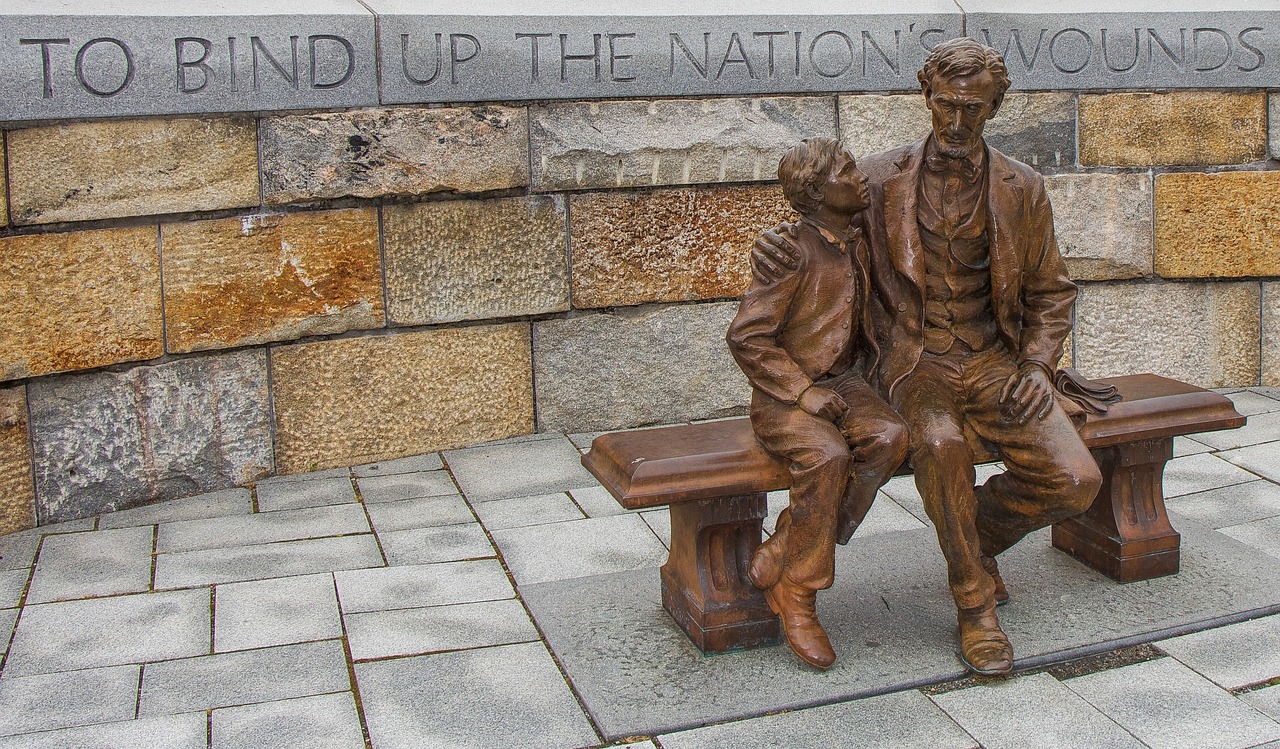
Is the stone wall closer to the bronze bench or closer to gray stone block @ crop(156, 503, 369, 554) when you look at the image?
gray stone block @ crop(156, 503, 369, 554)

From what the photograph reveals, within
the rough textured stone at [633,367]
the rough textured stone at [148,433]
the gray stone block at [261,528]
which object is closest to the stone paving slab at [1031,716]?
the gray stone block at [261,528]

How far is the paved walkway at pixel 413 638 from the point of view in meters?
3.38

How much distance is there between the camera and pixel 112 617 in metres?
4.18

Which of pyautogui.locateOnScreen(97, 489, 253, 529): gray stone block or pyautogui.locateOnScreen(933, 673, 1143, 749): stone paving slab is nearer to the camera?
pyautogui.locateOnScreen(933, 673, 1143, 749): stone paving slab

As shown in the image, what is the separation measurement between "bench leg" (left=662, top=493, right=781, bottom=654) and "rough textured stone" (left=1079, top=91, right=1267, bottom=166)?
3.39m

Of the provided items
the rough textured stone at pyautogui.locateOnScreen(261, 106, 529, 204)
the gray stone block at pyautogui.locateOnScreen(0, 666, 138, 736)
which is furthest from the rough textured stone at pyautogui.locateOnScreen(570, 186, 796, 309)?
the gray stone block at pyautogui.locateOnScreen(0, 666, 138, 736)

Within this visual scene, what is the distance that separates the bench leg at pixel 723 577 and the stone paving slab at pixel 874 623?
60 mm

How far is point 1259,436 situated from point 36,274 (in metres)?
4.93

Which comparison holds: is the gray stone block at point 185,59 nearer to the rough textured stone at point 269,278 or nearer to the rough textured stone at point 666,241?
the rough textured stone at point 269,278

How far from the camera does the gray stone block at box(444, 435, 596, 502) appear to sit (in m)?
5.39

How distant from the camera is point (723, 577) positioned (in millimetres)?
3832

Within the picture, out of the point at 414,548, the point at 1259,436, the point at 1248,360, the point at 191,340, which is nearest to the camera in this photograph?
the point at 414,548

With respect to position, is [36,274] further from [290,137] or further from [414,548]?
[414,548]

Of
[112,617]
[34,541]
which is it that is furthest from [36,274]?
[112,617]
